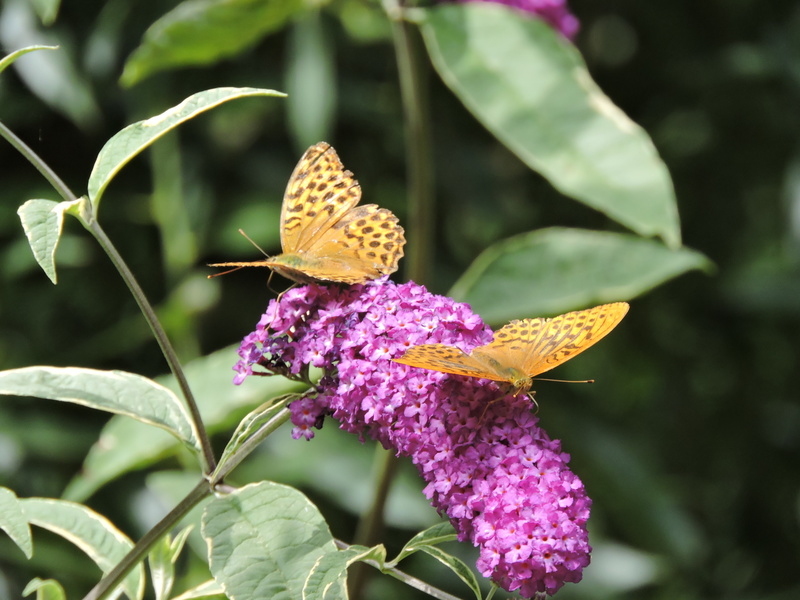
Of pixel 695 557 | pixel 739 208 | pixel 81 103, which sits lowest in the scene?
pixel 695 557

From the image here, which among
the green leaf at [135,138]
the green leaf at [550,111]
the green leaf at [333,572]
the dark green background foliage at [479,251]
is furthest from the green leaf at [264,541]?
the dark green background foliage at [479,251]

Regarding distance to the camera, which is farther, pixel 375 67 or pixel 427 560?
pixel 375 67

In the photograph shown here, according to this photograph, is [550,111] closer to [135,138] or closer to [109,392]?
[135,138]

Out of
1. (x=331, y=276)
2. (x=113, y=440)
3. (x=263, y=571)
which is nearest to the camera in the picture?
(x=263, y=571)

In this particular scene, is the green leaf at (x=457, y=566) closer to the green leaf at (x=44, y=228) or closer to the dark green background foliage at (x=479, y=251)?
the green leaf at (x=44, y=228)

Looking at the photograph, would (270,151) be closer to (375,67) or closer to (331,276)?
(375,67)

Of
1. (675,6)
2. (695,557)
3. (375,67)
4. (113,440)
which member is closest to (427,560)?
(695,557)

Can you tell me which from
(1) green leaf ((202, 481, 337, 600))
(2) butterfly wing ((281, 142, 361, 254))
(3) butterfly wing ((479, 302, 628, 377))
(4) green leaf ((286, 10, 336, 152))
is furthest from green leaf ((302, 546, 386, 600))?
(4) green leaf ((286, 10, 336, 152))
